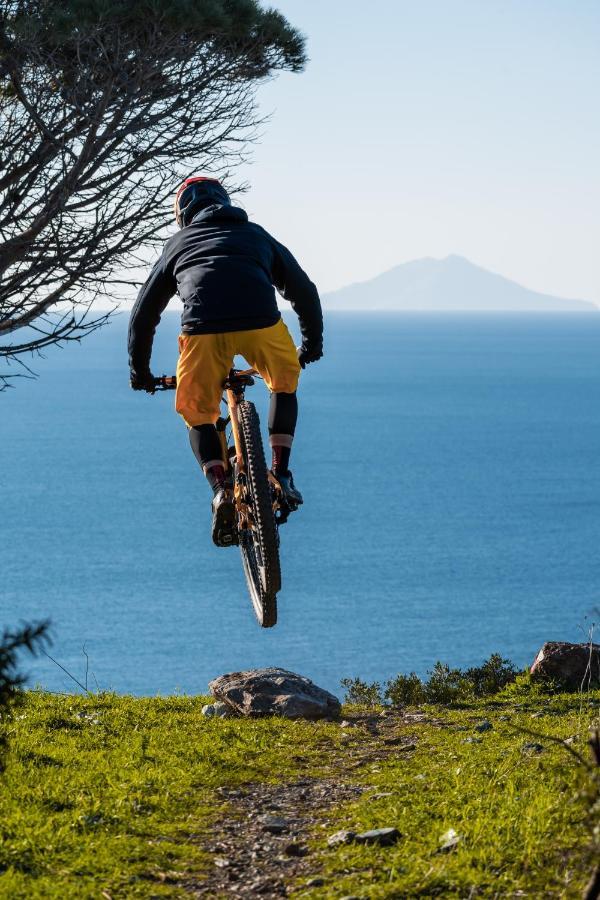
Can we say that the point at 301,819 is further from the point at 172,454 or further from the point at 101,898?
the point at 172,454

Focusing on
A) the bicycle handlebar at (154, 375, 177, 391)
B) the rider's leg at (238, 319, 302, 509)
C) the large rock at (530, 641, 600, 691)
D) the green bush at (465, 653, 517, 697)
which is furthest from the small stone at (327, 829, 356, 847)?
the green bush at (465, 653, 517, 697)

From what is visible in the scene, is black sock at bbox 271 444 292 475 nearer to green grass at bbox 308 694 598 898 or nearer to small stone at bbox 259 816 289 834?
green grass at bbox 308 694 598 898

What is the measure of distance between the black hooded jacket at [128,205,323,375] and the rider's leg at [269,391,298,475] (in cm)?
59

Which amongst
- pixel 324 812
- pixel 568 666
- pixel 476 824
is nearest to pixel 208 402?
pixel 324 812

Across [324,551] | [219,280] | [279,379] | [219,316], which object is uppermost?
[324,551]

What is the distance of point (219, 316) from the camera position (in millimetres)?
6258

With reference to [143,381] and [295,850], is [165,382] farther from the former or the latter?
[295,850]

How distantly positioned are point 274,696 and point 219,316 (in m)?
3.87

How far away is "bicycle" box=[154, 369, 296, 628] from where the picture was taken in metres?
6.37

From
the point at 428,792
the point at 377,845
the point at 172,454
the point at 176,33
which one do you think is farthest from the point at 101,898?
the point at 172,454

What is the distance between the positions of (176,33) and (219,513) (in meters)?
6.93

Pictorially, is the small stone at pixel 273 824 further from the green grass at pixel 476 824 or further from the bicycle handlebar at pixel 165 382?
the bicycle handlebar at pixel 165 382

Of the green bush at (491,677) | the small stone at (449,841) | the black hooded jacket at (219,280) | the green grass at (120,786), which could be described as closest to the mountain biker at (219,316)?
the black hooded jacket at (219,280)

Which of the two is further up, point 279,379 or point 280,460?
point 279,379
